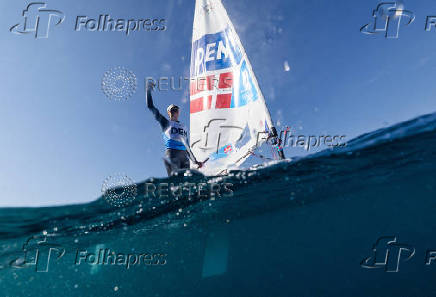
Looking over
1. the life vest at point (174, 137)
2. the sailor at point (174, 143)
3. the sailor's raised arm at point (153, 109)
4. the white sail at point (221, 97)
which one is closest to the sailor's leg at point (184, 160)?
the sailor at point (174, 143)

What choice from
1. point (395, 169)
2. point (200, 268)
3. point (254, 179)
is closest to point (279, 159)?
point (254, 179)

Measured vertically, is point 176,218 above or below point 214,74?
below

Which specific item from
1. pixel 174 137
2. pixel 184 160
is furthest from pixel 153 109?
pixel 184 160

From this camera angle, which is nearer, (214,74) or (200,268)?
(214,74)

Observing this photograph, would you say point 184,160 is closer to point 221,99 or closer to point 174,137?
point 174,137

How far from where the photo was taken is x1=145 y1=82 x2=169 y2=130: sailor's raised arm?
19.3 feet

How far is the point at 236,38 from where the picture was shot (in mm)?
9430

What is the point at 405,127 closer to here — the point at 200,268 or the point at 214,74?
the point at 214,74

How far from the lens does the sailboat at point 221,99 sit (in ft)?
28.2

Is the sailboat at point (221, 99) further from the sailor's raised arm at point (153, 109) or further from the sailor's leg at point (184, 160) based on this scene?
the sailor's raised arm at point (153, 109)

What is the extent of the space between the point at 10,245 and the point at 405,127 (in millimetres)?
16639

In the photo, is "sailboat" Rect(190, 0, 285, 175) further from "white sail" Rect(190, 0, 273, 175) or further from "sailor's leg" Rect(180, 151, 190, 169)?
"sailor's leg" Rect(180, 151, 190, 169)

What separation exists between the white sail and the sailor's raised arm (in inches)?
A: 92.9

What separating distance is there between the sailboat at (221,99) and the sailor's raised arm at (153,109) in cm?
238
